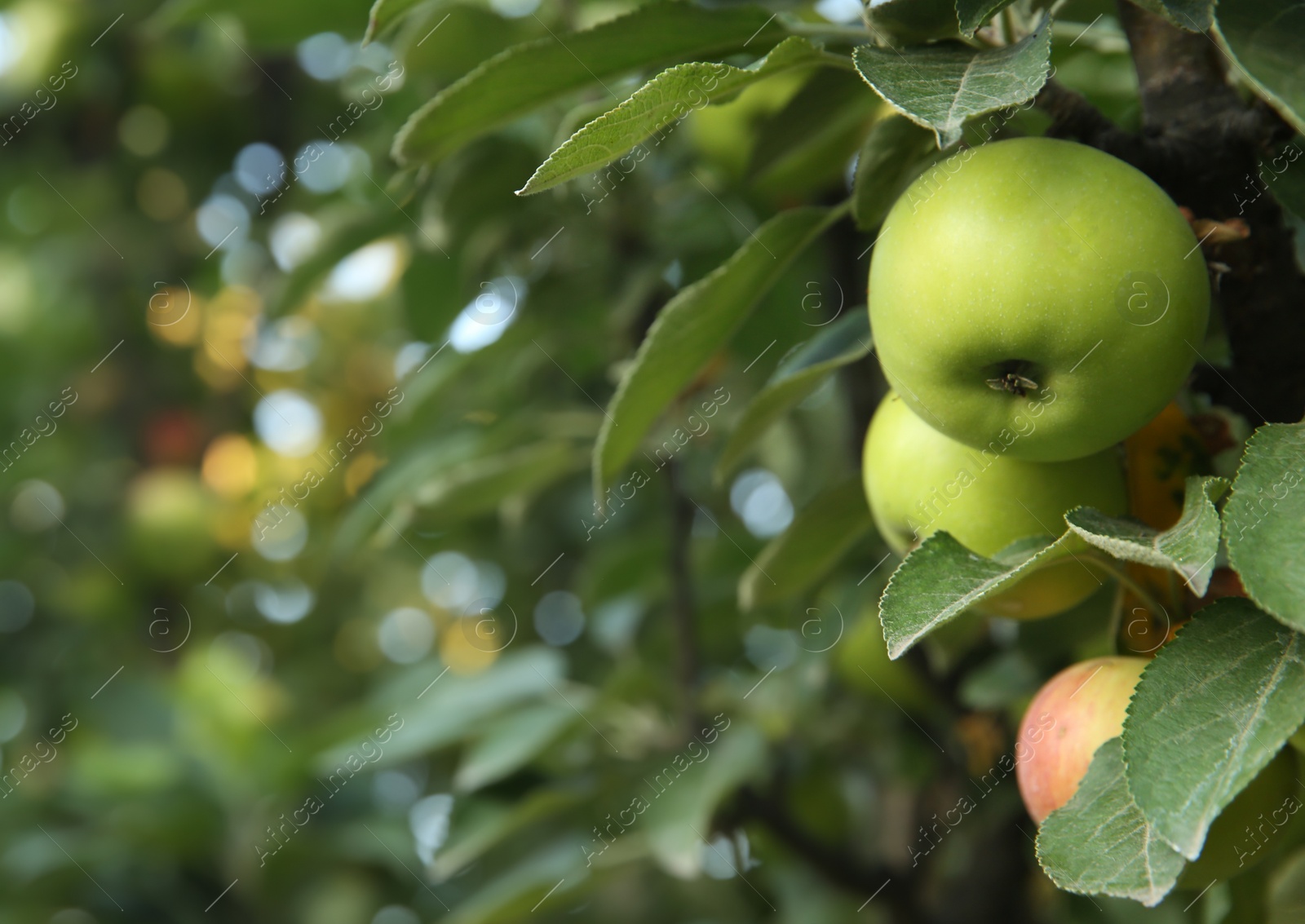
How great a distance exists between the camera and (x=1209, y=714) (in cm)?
47

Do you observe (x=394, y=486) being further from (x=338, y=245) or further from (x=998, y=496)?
(x=998, y=496)

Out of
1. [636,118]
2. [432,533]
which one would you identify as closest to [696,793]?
[432,533]

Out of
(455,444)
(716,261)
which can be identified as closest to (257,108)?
(455,444)

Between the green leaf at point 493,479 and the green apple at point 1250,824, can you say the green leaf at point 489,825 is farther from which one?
the green apple at point 1250,824

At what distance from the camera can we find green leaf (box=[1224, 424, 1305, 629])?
432 mm

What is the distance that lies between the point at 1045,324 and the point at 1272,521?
0.39 feet

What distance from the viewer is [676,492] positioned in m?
1.23

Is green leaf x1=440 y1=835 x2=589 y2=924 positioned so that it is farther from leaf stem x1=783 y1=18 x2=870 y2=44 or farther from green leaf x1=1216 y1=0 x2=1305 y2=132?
green leaf x1=1216 y1=0 x2=1305 y2=132

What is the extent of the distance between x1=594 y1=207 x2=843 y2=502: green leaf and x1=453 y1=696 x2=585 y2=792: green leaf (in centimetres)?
55

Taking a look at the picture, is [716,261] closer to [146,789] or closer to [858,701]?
[858,701]

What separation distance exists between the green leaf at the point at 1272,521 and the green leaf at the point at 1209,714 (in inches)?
1.6

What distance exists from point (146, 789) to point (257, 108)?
1.25 m

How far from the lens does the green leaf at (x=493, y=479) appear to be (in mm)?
1105

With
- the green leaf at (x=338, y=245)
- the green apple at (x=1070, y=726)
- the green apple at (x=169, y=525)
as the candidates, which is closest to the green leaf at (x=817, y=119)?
the green apple at (x=1070, y=726)
